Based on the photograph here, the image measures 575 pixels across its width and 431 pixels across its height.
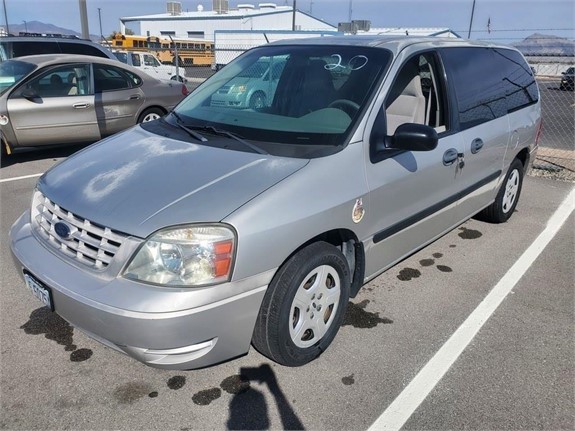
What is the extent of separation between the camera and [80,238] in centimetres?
243

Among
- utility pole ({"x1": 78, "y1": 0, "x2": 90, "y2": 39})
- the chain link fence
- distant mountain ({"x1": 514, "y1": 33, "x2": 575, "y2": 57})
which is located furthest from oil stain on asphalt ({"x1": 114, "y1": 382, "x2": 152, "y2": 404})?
utility pole ({"x1": 78, "y1": 0, "x2": 90, "y2": 39})

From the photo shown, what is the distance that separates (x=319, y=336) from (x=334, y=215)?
739 mm

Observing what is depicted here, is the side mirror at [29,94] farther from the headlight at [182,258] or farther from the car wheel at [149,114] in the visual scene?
the headlight at [182,258]

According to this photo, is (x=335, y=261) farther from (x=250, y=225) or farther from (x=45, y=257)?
(x=45, y=257)

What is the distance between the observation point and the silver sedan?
263 inches

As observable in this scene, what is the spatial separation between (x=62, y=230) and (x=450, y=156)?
2.68 meters

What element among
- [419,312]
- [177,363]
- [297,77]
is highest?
[297,77]

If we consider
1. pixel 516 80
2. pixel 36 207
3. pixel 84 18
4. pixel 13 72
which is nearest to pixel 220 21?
pixel 84 18

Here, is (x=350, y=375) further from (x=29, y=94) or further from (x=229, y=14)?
(x=229, y=14)

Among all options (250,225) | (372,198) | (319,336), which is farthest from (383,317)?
(250,225)

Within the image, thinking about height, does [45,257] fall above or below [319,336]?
above

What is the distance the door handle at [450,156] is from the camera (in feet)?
11.7

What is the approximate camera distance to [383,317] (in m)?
3.34

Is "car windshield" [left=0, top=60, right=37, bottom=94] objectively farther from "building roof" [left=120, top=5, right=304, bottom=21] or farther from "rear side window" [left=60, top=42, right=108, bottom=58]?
"building roof" [left=120, top=5, right=304, bottom=21]
